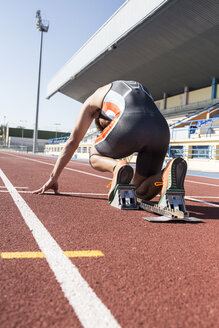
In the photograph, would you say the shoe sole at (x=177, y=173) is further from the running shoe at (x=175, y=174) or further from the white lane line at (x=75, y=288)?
the white lane line at (x=75, y=288)

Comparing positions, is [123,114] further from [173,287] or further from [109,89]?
[173,287]

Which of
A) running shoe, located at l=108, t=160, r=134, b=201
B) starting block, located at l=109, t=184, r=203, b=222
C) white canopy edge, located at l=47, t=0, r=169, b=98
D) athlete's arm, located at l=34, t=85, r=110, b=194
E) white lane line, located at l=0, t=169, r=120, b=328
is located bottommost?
white lane line, located at l=0, t=169, r=120, b=328

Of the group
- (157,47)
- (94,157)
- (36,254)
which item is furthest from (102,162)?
(157,47)

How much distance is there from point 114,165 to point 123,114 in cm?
57

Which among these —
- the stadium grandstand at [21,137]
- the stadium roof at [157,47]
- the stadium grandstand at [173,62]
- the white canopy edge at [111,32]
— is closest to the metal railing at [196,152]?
the stadium grandstand at [173,62]

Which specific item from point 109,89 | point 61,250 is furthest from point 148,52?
point 61,250

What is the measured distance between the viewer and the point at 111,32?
28.8 meters

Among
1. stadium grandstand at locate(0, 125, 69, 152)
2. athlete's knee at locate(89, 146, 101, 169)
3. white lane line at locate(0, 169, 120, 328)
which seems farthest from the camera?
stadium grandstand at locate(0, 125, 69, 152)

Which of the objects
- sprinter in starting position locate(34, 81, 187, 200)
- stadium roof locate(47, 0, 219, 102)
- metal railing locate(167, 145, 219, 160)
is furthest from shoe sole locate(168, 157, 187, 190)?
stadium roof locate(47, 0, 219, 102)

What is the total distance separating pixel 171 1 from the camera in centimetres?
2070

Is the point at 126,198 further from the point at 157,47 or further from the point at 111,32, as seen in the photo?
the point at 111,32

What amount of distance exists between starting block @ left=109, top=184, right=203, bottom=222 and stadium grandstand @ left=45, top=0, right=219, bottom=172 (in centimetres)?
1300

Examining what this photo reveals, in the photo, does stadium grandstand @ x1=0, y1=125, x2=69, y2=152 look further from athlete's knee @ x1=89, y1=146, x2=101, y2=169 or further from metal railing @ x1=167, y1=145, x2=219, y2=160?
athlete's knee @ x1=89, y1=146, x2=101, y2=169

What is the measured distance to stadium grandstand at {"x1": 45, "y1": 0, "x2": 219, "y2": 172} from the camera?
1998 cm
